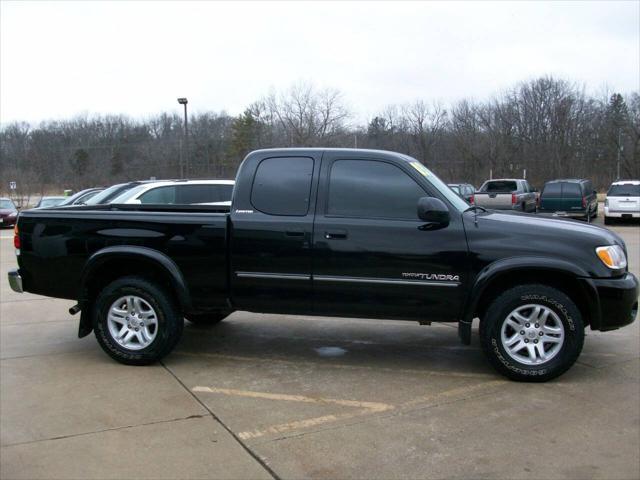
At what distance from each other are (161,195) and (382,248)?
6.66m

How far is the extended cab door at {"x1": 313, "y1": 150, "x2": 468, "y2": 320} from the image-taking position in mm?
4809

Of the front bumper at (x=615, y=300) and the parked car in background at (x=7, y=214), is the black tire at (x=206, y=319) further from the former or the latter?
the parked car in background at (x=7, y=214)

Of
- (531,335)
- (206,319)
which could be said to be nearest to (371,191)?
(531,335)

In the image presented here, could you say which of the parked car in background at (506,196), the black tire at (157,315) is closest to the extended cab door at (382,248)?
the black tire at (157,315)

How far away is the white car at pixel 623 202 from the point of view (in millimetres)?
21544

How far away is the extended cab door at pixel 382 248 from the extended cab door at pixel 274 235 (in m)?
0.12

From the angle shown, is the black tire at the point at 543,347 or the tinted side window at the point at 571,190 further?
the tinted side window at the point at 571,190

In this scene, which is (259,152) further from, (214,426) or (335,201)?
(214,426)

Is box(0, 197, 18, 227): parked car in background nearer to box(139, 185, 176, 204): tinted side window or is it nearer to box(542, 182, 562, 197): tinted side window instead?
box(139, 185, 176, 204): tinted side window

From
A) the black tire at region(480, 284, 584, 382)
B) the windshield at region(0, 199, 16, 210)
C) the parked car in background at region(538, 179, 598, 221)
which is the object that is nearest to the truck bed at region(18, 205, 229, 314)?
the black tire at region(480, 284, 584, 382)

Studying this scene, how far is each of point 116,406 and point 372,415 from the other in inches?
77.2

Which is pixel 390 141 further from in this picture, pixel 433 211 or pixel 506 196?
pixel 433 211

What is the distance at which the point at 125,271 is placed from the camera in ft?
18.5

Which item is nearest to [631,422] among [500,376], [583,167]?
[500,376]
